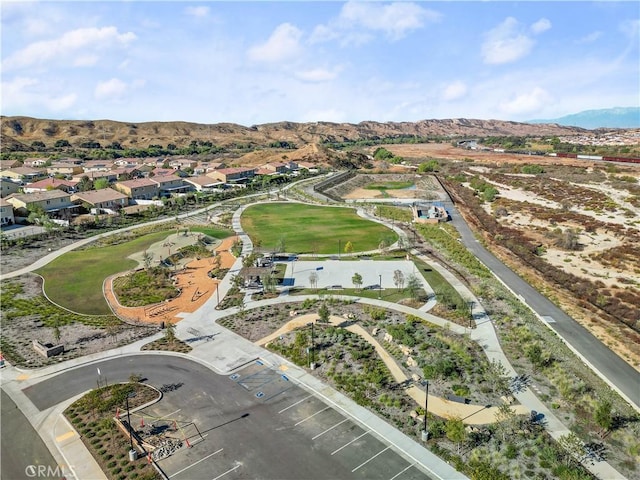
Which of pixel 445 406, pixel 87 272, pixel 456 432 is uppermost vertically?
pixel 87 272

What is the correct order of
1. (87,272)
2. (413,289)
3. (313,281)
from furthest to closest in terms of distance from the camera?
(87,272), (313,281), (413,289)

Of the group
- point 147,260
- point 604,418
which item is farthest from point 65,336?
point 604,418

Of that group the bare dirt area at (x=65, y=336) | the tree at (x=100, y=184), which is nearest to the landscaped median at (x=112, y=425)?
the bare dirt area at (x=65, y=336)

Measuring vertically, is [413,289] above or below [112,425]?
above

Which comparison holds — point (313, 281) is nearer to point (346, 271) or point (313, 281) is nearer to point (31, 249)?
point (346, 271)

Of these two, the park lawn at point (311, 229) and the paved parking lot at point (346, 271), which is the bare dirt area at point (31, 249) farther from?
the paved parking lot at point (346, 271)

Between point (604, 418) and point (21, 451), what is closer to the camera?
point (21, 451)
